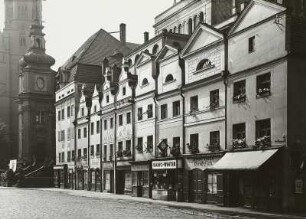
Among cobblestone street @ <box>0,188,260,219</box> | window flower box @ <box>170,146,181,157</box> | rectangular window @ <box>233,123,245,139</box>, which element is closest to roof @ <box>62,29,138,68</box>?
window flower box @ <box>170,146,181,157</box>

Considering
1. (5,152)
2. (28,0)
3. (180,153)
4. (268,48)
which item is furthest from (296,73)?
(28,0)

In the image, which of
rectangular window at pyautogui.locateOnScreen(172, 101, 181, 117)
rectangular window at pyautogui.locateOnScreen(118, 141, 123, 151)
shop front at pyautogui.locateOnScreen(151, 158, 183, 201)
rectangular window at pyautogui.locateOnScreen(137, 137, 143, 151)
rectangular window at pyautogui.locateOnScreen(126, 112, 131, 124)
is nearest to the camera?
shop front at pyautogui.locateOnScreen(151, 158, 183, 201)

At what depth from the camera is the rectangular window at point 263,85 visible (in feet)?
108

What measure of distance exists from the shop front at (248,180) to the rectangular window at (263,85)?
143 inches

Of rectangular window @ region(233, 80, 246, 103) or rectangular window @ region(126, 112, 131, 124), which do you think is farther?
rectangular window @ region(126, 112, 131, 124)

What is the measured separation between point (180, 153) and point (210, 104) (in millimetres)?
5648

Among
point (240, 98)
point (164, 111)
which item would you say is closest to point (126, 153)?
point (164, 111)

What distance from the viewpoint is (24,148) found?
9094 centimetres

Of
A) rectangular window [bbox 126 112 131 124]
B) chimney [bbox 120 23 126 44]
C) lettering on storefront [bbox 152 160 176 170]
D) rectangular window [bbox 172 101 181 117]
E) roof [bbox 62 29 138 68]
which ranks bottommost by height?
lettering on storefront [bbox 152 160 176 170]

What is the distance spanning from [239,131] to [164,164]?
9822 millimetres

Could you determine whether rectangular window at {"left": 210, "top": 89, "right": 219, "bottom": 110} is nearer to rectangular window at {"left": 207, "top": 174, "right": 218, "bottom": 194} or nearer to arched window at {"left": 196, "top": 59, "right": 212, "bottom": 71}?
arched window at {"left": 196, "top": 59, "right": 212, "bottom": 71}

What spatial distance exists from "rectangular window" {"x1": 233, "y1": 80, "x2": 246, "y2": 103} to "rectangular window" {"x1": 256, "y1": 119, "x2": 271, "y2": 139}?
88.8 inches

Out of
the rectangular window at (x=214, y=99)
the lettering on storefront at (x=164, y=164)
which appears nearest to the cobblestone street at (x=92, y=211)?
the lettering on storefront at (x=164, y=164)

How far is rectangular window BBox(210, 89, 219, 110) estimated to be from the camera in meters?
37.9
